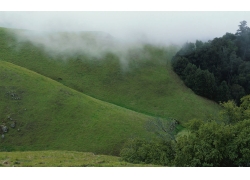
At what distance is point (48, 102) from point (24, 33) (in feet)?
185

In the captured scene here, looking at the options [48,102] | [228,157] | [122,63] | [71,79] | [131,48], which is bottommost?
[228,157]

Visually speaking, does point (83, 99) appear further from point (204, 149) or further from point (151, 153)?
point (204, 149)

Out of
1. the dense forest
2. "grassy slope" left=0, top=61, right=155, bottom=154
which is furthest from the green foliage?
the dense forest

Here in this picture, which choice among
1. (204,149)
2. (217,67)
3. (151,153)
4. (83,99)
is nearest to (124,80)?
(83,99)

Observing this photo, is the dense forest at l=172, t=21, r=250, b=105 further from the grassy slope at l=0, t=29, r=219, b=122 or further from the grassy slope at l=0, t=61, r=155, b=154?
the grassy slope at l=0, t=61, r=155, b=154

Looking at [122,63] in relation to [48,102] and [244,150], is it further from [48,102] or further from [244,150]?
[244,150]

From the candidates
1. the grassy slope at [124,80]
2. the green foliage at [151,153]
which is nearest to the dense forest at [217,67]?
the grassy slope at [124,80]

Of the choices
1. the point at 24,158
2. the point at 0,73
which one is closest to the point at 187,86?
the point at 0,73

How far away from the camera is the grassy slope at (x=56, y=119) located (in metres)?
55.9

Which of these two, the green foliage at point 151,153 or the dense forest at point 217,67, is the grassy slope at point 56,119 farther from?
the dense forest at point 217,67

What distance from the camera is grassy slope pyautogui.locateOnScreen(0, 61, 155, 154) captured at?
5594 cm

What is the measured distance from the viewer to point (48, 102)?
66438 millimetres

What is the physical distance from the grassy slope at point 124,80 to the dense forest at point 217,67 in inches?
165

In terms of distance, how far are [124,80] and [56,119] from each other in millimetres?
38772
